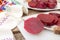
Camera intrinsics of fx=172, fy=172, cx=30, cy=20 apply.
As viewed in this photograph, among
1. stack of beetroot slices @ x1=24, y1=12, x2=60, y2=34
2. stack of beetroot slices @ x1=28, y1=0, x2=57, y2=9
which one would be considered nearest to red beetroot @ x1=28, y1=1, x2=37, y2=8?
stack of beetroot slices @ x1=28, y1=0, x2=57, y2=9

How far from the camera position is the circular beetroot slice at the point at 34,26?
2.34 feet

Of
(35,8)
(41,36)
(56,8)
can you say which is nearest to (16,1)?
(35,8)

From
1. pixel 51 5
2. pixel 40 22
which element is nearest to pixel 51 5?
pixel 51 5

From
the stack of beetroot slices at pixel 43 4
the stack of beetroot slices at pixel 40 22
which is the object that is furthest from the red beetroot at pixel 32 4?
the stack of beetroot slices at pixel 40 22

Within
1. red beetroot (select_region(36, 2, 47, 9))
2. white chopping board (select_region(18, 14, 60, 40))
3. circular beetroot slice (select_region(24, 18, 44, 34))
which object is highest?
red beetroot (select_region(36, 2, 47, 9))

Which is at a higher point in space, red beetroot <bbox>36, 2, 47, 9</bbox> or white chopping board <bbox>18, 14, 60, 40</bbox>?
red beetroot <bbox>36, 2, 47, 9</bbox>

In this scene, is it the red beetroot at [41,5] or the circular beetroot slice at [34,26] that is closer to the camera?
the circular beetroot slice at [34,26]

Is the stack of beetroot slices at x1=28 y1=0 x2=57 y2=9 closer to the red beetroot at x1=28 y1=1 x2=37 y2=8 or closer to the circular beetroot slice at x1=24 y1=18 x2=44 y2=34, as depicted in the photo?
the red beetroot at x1=28 y1=1 x2=37 y2=8

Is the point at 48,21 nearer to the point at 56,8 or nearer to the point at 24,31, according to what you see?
the point at 24,31

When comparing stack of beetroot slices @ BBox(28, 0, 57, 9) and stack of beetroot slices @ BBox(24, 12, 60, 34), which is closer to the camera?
stack of beetroot slices @ BBox(24, 12, 60, 34)

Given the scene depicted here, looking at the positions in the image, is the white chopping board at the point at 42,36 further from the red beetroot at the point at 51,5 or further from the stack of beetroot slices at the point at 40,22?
the red beetroot at the point at 51,5

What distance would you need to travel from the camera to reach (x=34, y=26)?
72cm

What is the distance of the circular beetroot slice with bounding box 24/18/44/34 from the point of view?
28.0 inches

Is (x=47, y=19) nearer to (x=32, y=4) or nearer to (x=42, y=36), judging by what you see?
(x=42, y=36)
